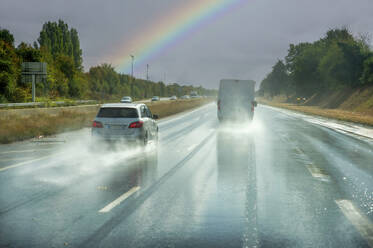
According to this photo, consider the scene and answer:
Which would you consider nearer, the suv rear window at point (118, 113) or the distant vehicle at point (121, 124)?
the distant vehicle at point (121, 124)

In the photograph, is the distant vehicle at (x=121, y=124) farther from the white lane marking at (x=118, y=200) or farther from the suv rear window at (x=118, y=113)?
the white lane marking at (x=118, y=200)

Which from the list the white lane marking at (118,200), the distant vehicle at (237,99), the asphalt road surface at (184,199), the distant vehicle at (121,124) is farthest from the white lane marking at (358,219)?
the distant vehicle at (237,99)

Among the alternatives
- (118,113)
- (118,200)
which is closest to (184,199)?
(118,200)

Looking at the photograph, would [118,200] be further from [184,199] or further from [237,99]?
[237,99]

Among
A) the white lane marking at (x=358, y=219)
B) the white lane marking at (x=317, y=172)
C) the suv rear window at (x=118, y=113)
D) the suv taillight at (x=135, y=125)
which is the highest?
the suv rear window at (x=118, y=113)

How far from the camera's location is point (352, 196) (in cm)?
739

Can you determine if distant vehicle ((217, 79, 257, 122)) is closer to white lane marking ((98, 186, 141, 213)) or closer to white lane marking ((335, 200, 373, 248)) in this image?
white lane marking ((98, 186, 141, 213))

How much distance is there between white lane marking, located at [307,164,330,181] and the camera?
928cm

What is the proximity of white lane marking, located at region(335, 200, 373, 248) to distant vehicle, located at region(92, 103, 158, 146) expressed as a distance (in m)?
7.53

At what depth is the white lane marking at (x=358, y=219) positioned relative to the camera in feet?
17.0

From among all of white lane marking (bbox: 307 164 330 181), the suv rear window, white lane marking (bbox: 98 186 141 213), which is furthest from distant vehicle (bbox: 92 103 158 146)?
white lane marking (bbox: 307 164 330 181)

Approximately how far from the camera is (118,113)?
13.5 metres

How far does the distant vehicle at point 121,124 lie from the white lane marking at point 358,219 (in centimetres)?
753

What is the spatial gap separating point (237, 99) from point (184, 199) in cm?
2066
